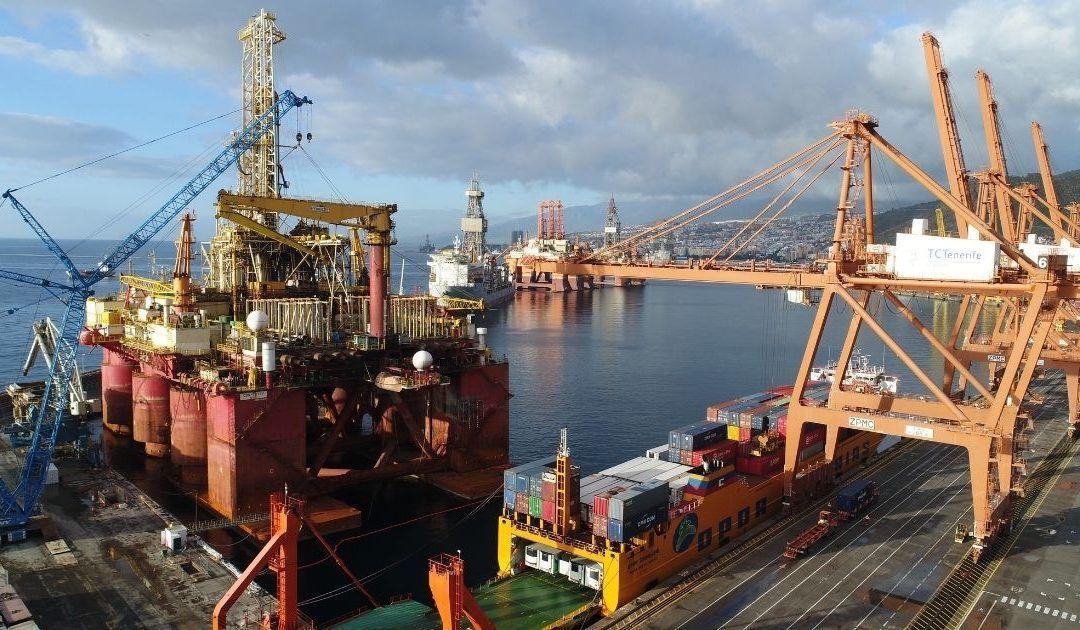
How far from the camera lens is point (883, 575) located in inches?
1182

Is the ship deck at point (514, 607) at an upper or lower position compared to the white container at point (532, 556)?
lower

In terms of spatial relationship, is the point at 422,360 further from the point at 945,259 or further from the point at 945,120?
the point at 945,120

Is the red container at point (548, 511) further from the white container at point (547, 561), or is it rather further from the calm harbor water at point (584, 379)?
the calm harbor water at point (584, 379)

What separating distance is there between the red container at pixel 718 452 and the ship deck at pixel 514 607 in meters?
9.53

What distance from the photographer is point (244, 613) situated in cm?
2683

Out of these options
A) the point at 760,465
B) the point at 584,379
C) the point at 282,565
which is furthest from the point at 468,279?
the point at 282,565

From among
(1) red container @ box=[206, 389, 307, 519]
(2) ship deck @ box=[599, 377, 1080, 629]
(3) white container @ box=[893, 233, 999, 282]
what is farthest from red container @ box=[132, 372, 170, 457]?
(3) white container @ box=[893, 233, 999, 282]

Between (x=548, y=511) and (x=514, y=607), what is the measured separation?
148 inches

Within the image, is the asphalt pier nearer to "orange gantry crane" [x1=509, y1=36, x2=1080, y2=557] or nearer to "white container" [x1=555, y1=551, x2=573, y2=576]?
"white container" [x1=555, y1=551, x2=573, y2=576]

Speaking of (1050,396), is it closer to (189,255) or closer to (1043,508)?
(1043,508)

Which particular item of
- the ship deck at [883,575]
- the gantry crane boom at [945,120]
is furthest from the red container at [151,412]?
the gantry crane boom at [945,120]

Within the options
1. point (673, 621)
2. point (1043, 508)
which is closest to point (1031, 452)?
point (1043, 508)

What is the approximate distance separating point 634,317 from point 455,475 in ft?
314

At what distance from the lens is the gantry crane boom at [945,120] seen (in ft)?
156
